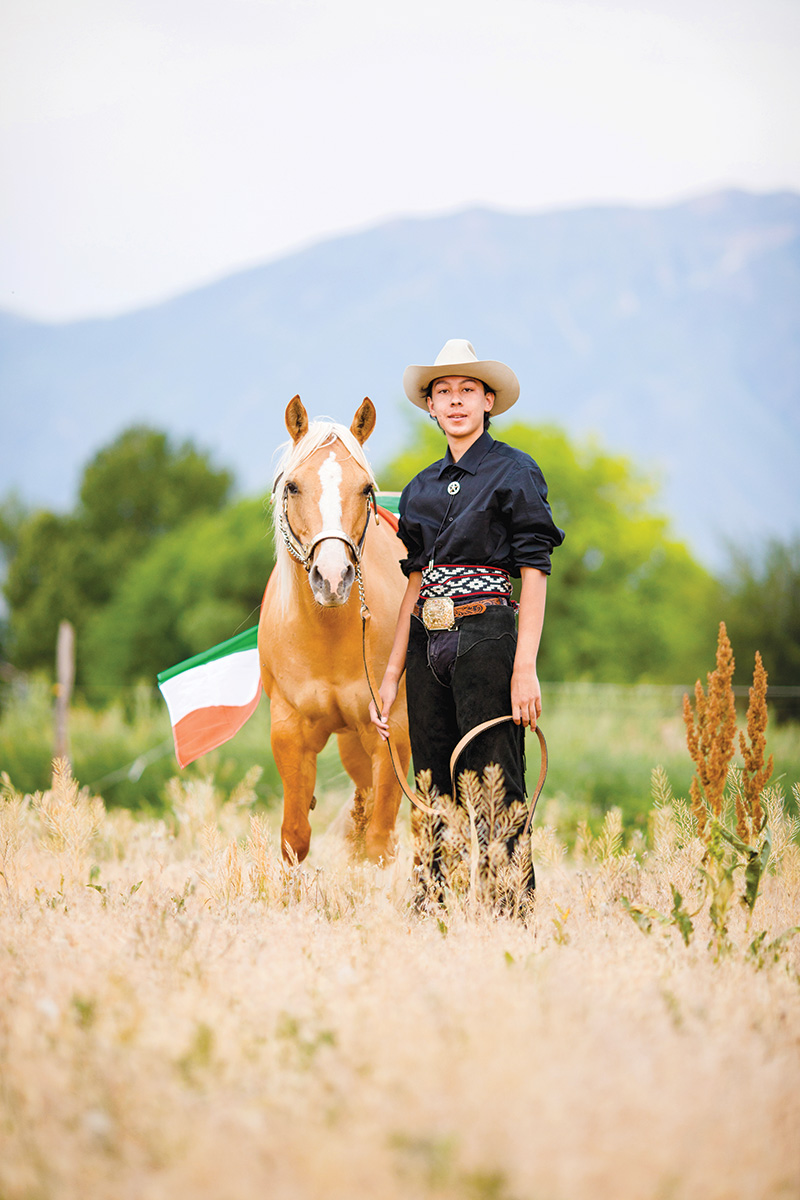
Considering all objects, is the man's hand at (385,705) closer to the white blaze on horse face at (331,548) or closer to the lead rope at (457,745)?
the lead rope at (457,745)

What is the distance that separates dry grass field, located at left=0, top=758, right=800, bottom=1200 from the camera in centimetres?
166

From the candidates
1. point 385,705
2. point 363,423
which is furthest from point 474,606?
point 363,423

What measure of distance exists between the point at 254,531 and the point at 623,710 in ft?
67.2

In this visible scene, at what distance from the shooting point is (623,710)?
45.7 ft

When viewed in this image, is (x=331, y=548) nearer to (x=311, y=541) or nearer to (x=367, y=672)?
(x=311, y=541)

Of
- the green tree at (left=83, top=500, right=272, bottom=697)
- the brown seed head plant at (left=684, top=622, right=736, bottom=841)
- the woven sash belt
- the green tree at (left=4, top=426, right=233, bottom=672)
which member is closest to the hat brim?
the woven sash belt

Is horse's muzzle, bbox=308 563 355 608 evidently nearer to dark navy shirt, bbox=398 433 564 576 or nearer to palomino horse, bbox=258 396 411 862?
palomino horse, bbox=258 396 411 862

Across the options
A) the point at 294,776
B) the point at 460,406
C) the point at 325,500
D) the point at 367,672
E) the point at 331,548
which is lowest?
the point at 294,776

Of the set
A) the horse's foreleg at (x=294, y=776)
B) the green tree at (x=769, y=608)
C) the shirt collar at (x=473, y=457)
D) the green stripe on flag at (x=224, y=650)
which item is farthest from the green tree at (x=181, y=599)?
the shirt collar at (x=473, y=457)

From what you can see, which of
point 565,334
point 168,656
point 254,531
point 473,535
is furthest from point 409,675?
point 565,334

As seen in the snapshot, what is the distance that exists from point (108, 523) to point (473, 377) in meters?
36.6

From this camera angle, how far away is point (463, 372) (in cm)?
371

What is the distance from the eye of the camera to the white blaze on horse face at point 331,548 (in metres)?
3.44

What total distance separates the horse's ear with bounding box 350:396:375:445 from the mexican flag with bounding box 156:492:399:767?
2.13 feet
